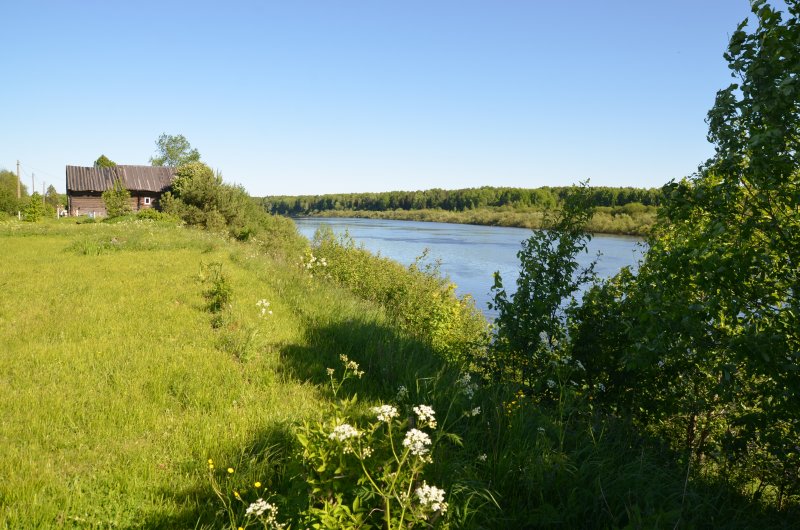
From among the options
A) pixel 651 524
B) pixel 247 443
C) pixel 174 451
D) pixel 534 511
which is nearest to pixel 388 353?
pixel 247 443

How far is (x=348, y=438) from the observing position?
2.37 metres

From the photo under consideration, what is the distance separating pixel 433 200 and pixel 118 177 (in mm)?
87921

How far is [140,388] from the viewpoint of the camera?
429 cm

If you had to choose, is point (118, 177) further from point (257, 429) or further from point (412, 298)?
point (257, 429)

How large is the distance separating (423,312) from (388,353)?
13.1 ft

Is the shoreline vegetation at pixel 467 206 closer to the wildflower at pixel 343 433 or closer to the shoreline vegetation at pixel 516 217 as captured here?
the shoreline vegetation at pixel 516 217

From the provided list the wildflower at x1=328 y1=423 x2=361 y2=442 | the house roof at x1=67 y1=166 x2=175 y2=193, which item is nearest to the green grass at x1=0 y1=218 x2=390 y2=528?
the wildflower at x1=328 y1=423 x2=361 y2=442

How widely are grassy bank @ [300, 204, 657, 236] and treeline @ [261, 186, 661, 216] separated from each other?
400cm

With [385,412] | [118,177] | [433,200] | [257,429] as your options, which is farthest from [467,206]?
[385,412]

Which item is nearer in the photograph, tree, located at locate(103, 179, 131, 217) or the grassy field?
the grassy field

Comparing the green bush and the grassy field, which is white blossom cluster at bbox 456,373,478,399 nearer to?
the grassy field

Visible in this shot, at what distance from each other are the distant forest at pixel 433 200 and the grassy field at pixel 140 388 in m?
65.8

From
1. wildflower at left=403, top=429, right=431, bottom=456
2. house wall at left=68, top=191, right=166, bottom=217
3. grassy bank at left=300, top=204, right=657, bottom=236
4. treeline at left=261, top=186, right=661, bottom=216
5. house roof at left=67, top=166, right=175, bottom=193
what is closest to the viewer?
wildflower at left=403, top=429, right=431, bottom=456

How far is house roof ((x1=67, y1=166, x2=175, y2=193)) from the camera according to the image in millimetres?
38844
